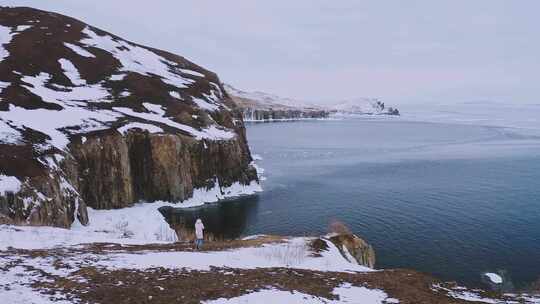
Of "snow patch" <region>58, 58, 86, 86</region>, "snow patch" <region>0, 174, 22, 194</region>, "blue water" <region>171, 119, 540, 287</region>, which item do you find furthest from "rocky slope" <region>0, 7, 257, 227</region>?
"blue water" <region>171, 119, 540, 287</region>

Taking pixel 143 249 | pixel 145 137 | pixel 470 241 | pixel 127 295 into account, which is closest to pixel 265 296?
pixel 127 295

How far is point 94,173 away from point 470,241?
130 ft

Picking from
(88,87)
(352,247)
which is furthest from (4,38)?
(352,247)

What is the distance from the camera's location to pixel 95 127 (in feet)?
169

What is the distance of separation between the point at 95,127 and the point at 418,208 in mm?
39796

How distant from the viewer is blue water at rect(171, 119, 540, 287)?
4019cm

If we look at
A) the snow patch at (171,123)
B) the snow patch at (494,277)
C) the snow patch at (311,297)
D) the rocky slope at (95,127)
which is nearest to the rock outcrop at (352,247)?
the snow patch at (494,277)

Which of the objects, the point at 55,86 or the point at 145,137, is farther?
the point at 55,86

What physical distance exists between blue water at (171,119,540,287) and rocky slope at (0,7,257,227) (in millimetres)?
8415

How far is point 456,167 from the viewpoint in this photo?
272 ft

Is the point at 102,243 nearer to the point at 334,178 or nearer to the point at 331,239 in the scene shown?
the point at 331,239

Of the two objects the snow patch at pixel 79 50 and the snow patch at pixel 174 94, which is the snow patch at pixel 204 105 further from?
the snow patch at pixel 79 50

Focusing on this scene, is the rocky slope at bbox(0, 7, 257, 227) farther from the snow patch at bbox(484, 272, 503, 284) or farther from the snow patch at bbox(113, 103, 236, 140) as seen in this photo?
the snow patch at bbox(484, 272, 503, 284)

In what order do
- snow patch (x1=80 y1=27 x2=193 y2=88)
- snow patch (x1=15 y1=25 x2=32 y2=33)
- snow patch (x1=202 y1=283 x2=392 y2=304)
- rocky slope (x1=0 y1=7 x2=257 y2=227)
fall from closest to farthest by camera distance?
1. snow patch (x1=202 y1=283 x2=392 y2=304)
2. rocky slope (x1=0 y1=7 x2=257 y2=227)
3. snow patch (x1=80 y1=27 x2=193 y2=88)
4. snow patch (x1=15 y1=25 x2=32 y2=33)
